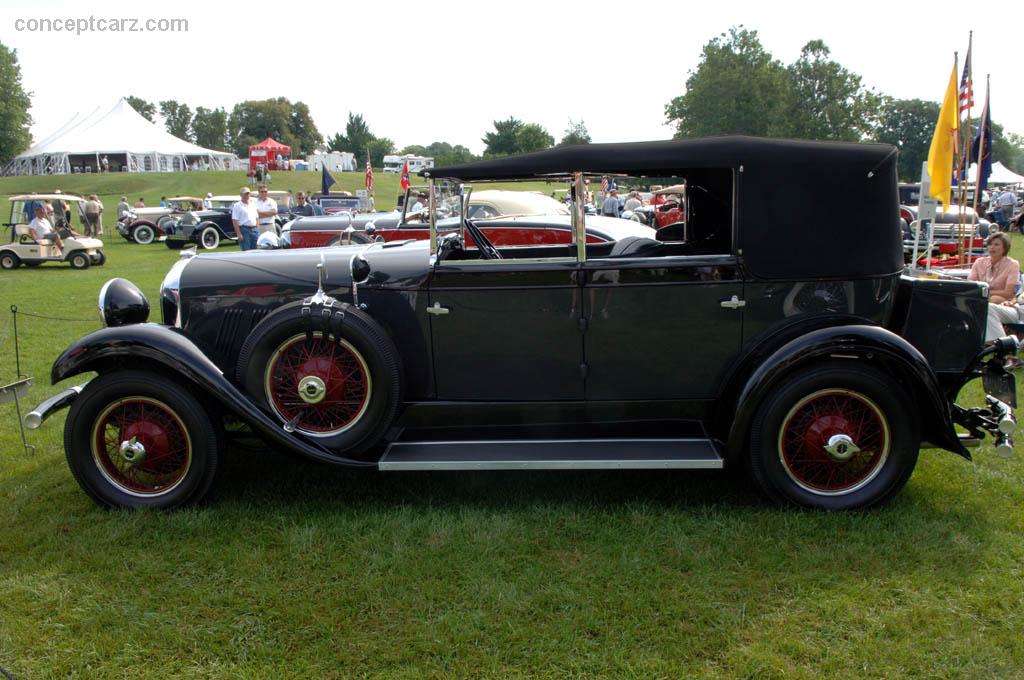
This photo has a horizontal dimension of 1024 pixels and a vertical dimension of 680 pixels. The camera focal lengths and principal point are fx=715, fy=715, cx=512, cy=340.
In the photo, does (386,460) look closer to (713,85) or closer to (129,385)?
(129,385)

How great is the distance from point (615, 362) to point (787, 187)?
4.22 ft

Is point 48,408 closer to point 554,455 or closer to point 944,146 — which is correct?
point 554,455

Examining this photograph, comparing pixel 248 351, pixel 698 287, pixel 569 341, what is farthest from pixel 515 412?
pixel 248 351

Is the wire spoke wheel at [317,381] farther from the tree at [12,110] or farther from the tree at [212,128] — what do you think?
the tree at [212,128]

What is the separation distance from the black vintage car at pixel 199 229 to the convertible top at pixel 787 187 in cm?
2026

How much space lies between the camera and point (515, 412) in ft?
13.1

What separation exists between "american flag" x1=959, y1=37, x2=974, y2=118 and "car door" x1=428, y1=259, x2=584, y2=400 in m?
9.41

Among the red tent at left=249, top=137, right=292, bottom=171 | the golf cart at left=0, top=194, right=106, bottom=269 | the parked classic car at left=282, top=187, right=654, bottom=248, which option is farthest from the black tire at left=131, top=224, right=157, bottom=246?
the red tent at left=249, top=137, right=292, bottom=171

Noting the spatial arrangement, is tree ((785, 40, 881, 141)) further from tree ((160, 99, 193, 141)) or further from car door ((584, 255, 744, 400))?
tree ((160, 99, 193, 141))

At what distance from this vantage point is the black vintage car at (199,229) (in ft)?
71.2

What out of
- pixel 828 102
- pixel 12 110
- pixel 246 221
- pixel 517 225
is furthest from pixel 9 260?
pixel 828 102

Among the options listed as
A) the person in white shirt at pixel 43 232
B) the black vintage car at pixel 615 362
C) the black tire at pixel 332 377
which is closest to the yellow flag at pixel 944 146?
the black vintage car at pixel 615 362

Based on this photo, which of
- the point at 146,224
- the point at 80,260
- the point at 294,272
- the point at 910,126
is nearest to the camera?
the point at 294,272

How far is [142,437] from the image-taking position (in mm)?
3787
